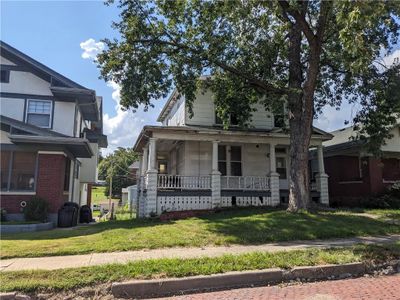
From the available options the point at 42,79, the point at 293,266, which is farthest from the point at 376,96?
the point at 42,79

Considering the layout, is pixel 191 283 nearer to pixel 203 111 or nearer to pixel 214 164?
pixel 214 164

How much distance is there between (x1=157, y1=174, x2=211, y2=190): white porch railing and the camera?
1825 cm

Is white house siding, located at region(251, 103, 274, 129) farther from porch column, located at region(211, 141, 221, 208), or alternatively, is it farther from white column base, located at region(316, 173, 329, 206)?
porch column, located at region(211, 141, 221, 208)

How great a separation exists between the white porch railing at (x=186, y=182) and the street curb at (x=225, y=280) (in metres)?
11.4

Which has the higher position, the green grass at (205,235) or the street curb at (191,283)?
the green grass at (205,235)

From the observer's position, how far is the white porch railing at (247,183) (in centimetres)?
1936

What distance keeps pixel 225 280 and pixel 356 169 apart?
1996 centimetres

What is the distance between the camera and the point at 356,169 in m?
23.9

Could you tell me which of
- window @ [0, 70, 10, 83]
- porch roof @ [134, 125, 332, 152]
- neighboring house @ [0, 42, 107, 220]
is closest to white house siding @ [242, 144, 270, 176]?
porch roof @ [134, 125, 332, 152]

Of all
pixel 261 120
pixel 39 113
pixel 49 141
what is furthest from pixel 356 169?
A: pixel 39 113

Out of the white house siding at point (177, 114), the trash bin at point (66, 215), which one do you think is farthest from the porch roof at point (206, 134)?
the trash bin at point (66, 215)

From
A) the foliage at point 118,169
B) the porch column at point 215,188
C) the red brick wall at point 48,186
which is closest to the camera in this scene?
the red brick wall at point 48,186

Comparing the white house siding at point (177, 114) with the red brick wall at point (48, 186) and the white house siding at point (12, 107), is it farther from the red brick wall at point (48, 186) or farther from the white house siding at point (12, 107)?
the white house siding at point (12, 107)

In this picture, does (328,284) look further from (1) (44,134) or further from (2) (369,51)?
(1) (44,134)
